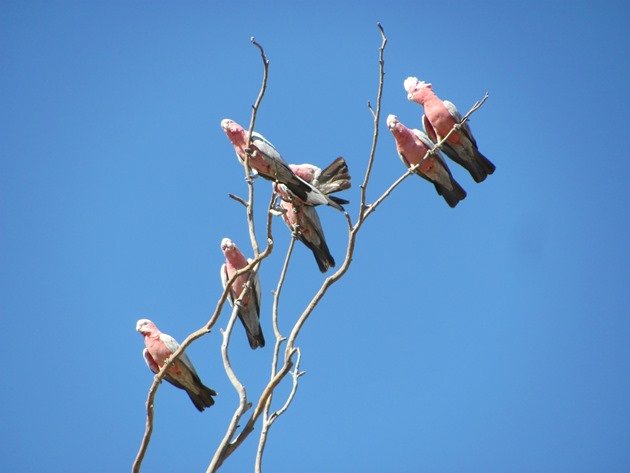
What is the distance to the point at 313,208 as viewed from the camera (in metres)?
8.15

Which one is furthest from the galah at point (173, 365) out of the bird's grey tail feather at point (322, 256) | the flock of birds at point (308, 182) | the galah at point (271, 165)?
the galah at point (271, 165)

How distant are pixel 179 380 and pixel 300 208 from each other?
2027 mm

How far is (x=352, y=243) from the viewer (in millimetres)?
6258

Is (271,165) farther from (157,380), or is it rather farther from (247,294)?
(157,380)

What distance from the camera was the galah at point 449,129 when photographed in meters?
8.81

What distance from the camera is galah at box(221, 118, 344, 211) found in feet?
24.6

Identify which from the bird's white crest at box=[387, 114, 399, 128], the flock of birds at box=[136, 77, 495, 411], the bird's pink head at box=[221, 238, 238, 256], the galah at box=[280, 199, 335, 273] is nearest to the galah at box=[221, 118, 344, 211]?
the flock of birds at box=[136, 77, 495, 411]

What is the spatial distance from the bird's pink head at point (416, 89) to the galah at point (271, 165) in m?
1.89

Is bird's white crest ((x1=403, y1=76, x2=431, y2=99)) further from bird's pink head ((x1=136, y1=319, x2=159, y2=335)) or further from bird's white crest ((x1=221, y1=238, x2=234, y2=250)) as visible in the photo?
bird's pink head ((x1=136, y1=319, x2=159, y2=335))

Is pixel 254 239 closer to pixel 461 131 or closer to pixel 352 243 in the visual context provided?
pixel 352 243

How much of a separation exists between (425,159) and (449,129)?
75 cm

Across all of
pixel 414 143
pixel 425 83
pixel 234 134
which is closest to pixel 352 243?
pixel 234 134

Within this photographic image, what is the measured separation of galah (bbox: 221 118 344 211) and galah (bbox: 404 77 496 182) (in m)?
1.72

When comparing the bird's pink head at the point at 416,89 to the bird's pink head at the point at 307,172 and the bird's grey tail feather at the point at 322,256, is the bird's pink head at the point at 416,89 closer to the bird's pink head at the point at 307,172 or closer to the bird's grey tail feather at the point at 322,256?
the bird's pink head at the point at 307,172
